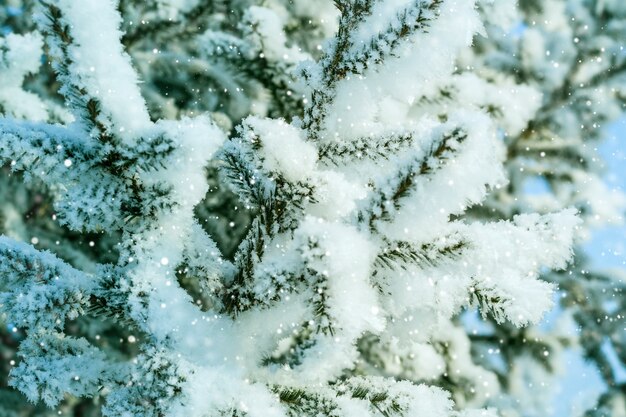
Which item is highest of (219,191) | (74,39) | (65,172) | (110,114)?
(74,39)

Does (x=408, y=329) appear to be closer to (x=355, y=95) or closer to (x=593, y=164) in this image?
(x=355, y=95)

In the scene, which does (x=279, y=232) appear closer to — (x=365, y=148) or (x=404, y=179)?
(x=365, y=148)

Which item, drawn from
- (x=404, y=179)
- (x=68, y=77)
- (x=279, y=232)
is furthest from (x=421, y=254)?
(x=68, y=77)

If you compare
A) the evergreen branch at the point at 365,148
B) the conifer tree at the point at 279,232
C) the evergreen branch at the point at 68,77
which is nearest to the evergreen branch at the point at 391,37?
the conifer tree at the point at 279,232

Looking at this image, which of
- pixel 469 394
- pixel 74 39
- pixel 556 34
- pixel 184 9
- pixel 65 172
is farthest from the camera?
pixel 556 34

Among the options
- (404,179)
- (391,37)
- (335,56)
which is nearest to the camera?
(404,179)

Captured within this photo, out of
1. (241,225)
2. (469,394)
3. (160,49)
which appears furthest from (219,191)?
(469,394)

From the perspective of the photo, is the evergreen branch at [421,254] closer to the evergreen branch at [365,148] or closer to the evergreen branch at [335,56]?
the evergreen branch at [365,148]

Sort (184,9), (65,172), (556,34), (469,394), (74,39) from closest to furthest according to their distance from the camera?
(74,39)
(65,172)
(184,9)
(469,394)
(556,34)

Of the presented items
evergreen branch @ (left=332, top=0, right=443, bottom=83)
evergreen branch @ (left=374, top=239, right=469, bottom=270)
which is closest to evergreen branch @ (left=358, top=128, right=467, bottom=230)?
evergreen branch @ (left=374, top=239, right=469, bottom=270)

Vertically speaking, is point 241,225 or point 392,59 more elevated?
point 392,59

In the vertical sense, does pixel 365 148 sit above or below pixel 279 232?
above
